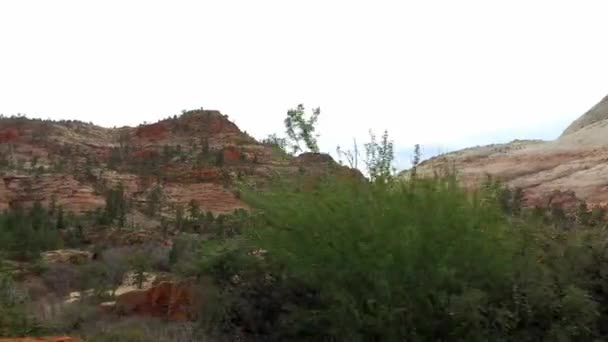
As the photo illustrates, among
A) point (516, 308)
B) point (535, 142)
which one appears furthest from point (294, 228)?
point (535, 142)

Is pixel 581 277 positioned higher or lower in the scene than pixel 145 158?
lower

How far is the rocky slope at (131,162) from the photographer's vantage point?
39500 mm

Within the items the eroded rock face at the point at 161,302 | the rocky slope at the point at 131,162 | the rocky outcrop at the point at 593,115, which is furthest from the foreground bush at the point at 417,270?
the rocky outcrop at the point at 593,115

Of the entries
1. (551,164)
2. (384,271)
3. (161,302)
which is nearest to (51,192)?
(161,302)

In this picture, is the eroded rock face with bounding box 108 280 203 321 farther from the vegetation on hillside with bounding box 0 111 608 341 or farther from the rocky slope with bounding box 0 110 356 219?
the rocky slope with bounding box 0 110 356 219

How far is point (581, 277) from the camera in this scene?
1312cm

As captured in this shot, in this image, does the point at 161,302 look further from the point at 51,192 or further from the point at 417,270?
the point at 51,192

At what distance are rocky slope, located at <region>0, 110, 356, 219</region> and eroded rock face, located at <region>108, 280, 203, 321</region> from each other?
1668 centimetres

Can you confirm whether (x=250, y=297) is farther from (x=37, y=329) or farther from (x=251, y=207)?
(x=37, y=329)

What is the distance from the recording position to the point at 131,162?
152ft

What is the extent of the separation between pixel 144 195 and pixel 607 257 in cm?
2961

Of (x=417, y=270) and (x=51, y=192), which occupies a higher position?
(x=51, y=192)

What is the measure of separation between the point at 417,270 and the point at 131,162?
35.8 meters

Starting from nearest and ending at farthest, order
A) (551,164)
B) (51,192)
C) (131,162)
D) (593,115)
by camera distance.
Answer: (51,192) < (131,162) < (551,164) < (593,115)
